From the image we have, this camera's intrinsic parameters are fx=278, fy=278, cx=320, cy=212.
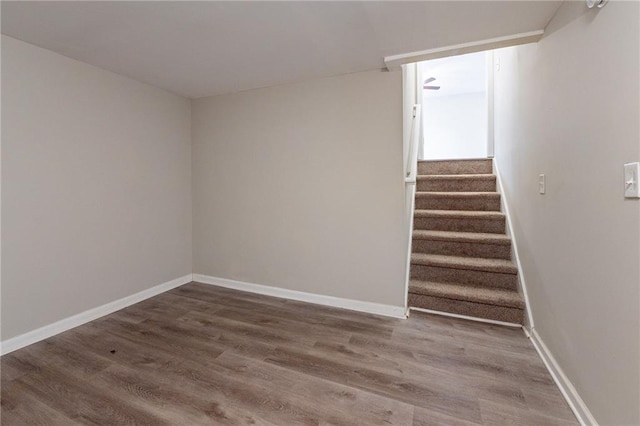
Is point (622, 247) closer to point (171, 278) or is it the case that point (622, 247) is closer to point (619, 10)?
point (619, 10)

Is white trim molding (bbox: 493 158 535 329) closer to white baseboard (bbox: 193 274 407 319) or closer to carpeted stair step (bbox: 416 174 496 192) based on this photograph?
carpeted stair step (bbox: 416 174 496 192)

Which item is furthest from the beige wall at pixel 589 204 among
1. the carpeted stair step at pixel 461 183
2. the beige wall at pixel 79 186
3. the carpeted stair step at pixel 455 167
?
the beige wall at pixel 79 186

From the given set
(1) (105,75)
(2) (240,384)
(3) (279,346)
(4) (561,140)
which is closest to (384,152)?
(4) (561,140)

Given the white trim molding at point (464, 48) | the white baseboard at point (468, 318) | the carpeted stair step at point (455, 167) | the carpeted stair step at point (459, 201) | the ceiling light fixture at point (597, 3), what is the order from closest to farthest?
the ceiling light fixture at point (597, 3), the white trim molding at point (464, 48), the white baseboard at point (468, 318), the carpeted stair step at point (459, 201), the carpeted stair step at point (455, 167)

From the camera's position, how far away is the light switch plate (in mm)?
1002

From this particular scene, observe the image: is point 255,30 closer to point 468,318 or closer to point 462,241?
point 462,241

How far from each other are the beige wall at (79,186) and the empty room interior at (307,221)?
0.02 metres

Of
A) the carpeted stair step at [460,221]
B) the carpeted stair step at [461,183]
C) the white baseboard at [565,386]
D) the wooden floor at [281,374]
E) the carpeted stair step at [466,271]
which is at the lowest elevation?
the wooden floor at [281,374]

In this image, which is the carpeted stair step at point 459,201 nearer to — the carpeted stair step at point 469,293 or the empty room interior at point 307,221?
the empty room interior at point 307,221

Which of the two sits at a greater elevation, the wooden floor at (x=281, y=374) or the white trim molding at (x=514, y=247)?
the white trim molding at (x=514, y=247)

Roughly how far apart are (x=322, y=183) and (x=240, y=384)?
177 centimetres

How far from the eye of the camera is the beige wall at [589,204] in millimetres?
1062

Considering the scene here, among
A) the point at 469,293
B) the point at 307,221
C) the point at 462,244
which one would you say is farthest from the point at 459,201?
the point at 307,221

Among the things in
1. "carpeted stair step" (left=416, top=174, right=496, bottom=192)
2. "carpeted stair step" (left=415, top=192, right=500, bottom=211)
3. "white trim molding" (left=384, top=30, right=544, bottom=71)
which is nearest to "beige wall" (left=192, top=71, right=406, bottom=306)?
"white trim molding" (left=384, top=30, right=544, bottom=71)
